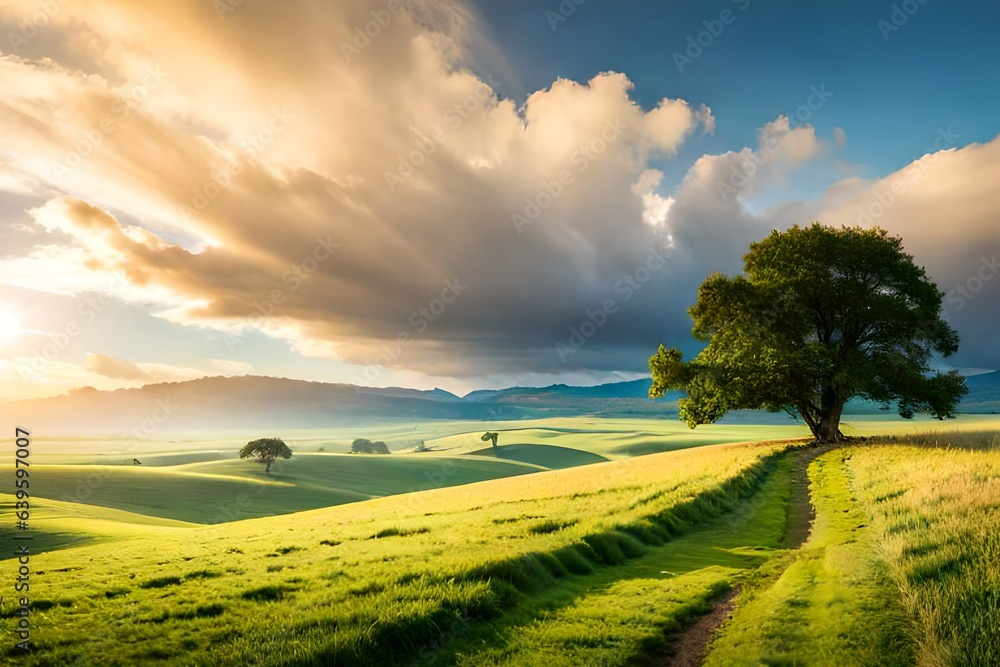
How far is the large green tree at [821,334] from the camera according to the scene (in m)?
43.0

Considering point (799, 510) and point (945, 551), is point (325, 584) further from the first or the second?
point (799, 510)

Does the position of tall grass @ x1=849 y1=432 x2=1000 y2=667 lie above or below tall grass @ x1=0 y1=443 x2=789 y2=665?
above

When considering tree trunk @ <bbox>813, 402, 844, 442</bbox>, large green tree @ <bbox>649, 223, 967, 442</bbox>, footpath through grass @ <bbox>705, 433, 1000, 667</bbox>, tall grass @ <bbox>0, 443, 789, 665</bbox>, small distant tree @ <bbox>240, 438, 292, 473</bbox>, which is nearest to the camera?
footpath through grass @ <bbox>705, 433, 1000, 667</bbox>

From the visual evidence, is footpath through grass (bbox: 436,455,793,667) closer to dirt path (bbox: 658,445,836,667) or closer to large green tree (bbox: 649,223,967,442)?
dirt path (bbox: 658,445,836,667)

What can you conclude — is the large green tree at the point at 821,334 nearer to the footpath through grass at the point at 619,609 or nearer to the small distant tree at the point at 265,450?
the footpath through grass at the point at 619,609

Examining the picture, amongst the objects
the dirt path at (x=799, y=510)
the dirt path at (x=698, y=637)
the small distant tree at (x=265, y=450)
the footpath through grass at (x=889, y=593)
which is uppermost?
the footpath through grass at (x=889, y=593)

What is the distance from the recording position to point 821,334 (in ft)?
157

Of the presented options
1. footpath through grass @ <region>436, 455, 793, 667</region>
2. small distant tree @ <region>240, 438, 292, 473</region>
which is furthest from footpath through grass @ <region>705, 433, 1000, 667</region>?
small distant tree @ <region>240, 438, 292, 473</region>

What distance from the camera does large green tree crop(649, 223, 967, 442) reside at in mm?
42969

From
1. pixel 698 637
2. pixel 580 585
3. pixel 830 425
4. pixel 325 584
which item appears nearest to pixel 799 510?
pixel 580 585

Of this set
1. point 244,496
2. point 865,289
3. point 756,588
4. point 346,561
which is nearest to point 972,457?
point 865,289

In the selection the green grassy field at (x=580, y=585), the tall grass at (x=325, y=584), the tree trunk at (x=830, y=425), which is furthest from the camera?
the tree trunk at (x=830, y=425)

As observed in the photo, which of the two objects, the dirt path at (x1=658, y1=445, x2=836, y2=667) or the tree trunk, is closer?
the dirt path at (x1=658, y1=445, x2=836, y2=667)

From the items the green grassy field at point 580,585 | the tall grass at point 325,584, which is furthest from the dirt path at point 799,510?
the tall grass at point 325,584
